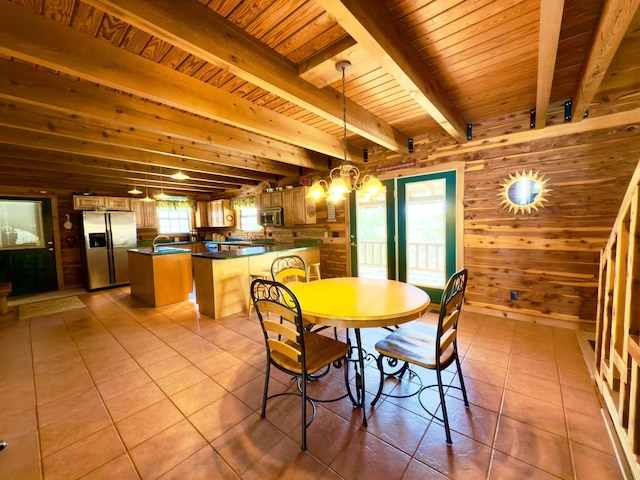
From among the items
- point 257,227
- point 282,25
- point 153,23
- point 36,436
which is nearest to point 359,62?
point 282,25

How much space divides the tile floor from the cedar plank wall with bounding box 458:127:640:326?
549 mm

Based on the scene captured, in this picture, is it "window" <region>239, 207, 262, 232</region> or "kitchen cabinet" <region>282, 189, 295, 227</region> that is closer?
"kitchen cabinet" <region>282, 189, 295, 227</region>

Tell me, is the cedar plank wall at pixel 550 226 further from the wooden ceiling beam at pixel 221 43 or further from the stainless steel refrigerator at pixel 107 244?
the stainless steel refrigerator at pixel 107 244

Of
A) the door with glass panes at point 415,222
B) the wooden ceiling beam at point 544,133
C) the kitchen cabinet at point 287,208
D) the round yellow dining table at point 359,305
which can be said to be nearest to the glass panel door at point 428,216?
the door with glass panes at point 415,222

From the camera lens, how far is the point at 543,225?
10.1ft

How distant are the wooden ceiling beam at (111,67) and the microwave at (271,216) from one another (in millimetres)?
2680

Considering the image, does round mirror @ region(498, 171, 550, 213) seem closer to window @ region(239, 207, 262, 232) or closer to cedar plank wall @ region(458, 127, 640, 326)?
cedar plank wall @ region(458, 127, 640, 326)

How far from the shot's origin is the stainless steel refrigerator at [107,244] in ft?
17.5

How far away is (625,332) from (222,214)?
289 inches

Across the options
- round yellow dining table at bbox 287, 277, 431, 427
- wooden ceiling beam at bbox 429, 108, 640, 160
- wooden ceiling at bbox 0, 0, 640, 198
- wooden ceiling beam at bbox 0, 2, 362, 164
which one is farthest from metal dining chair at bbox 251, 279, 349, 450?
wooden ceiling beam at bbox 429, 108, 640, 160

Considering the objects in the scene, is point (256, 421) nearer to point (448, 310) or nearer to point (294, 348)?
point (294, 348)

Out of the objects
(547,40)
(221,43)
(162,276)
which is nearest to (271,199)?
(162,276)

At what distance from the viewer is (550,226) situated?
10.00ft

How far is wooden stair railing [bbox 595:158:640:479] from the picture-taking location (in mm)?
1338
